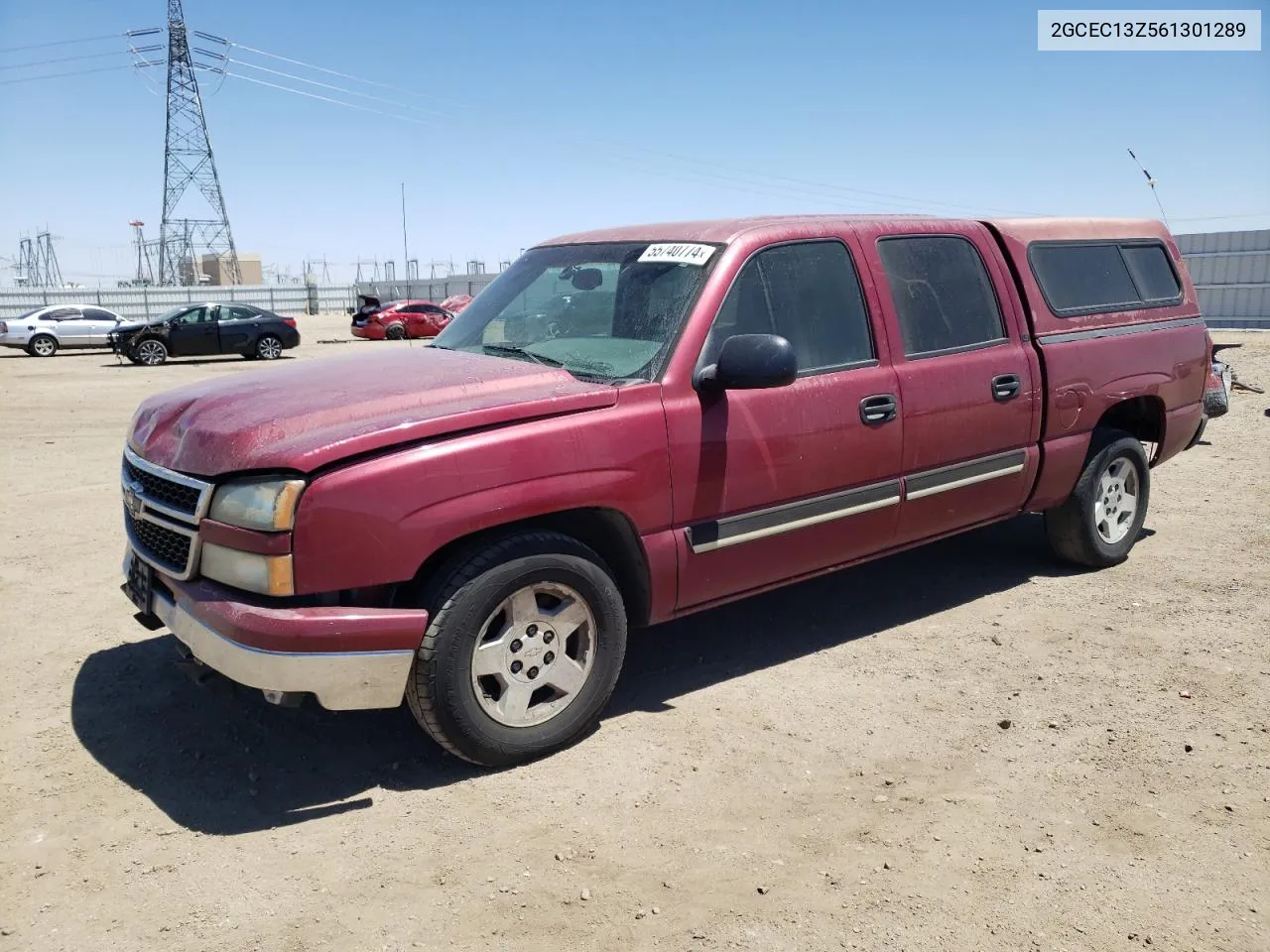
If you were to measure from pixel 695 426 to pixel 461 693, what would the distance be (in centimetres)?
130

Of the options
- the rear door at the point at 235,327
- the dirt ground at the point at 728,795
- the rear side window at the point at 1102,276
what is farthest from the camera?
the rear door at the point at 235,327

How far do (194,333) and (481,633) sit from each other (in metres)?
23.4

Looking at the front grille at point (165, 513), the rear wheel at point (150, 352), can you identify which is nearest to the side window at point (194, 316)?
the rear wheel at point (150, 352)

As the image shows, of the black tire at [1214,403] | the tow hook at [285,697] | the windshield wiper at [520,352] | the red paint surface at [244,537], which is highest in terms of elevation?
the windshield wiper at [520,352]

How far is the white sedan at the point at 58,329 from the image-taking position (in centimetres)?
2648

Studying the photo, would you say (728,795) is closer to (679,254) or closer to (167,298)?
(679,254)

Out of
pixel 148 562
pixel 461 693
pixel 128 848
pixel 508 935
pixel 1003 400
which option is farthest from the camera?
pixel 1003 400

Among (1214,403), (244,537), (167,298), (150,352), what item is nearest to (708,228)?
(244,537)

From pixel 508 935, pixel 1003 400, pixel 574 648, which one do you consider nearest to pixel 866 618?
pixel 1003 400

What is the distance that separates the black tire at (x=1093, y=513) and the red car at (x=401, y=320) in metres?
26.4

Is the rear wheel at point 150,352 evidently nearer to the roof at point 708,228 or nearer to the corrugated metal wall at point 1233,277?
the roof at point 708,228

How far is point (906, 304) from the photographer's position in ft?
15.3

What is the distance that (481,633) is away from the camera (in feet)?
11.2

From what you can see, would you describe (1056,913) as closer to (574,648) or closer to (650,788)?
(650,788)
